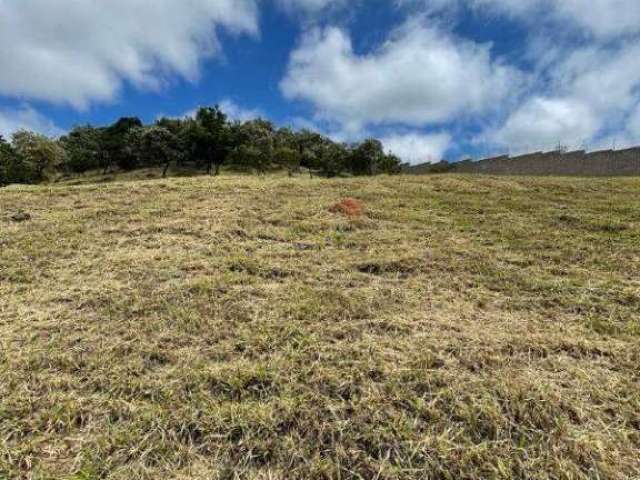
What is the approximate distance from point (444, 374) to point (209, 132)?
40.7 metres

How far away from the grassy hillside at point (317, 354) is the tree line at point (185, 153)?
31406mm

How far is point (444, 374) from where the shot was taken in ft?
8.55

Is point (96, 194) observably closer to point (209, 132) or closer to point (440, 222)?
point (440, 222)

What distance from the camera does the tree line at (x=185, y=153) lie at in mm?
32194

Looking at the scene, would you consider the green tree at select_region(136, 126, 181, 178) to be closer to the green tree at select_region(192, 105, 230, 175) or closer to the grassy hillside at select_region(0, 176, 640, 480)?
the green tree at select_region(192, 105, 230, 175)

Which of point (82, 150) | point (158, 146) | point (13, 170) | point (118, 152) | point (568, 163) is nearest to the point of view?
point (568, 163)

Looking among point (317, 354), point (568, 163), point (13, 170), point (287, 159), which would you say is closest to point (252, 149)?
point (287, 159)

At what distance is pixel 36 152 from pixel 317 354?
128ft

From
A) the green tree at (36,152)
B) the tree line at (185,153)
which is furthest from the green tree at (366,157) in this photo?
the green tree at (36,152)

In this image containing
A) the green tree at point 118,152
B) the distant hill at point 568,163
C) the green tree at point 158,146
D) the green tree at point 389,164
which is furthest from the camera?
the green tree at point 118,152

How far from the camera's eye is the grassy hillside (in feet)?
6.58

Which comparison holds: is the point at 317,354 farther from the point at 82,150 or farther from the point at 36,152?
the point at 82,150

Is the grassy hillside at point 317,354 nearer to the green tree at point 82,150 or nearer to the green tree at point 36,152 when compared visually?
the green tree at point 36,152

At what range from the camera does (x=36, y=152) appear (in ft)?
Answer: 103
